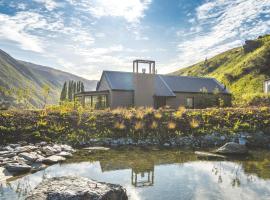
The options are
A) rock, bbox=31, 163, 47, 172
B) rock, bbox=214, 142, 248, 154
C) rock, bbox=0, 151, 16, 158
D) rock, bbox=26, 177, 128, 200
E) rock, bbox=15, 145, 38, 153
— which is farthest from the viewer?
rock, bbox=214, 142, 248, 154

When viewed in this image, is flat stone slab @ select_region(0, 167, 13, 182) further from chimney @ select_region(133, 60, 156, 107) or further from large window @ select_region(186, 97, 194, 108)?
large window @ select_region(186, 97, 194, 108)

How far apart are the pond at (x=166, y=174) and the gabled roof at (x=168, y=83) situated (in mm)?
18756

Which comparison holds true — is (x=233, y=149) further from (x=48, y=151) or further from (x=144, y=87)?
(x=144, y=87)

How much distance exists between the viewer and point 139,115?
1919cm

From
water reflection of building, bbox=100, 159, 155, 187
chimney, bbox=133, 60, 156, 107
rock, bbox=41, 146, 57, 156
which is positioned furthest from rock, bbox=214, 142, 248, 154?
chimney, bbox=133, 60, 156, 107

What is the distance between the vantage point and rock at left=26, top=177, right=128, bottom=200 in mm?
5684

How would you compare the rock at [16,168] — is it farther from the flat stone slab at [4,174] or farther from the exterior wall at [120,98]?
the exterior wall at [120,98]

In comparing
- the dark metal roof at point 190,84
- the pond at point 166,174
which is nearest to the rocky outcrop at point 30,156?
the pond at point 166,174

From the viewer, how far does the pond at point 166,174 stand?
7.71 meters

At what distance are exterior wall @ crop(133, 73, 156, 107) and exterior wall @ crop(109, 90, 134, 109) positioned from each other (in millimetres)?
711

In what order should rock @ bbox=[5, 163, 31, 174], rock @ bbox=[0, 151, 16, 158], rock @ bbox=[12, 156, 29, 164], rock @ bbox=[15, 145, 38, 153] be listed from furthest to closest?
rock @ bbox=[15, 145, 38, 153] → rock @ bbox=[0, 151, 16, 158] → rock @ bbox=[12, 156, 29, 164] → rock @ bbox=[5, 163, 31, 174]

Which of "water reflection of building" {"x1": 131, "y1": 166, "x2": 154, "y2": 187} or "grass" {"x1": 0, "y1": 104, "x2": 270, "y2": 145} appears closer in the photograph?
"water reflection of building" {"x1": 131, "y1": 166, "x2": 154, "y2": 187}

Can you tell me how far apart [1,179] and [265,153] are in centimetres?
1196

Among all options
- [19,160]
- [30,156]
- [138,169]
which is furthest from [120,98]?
[138,169]
